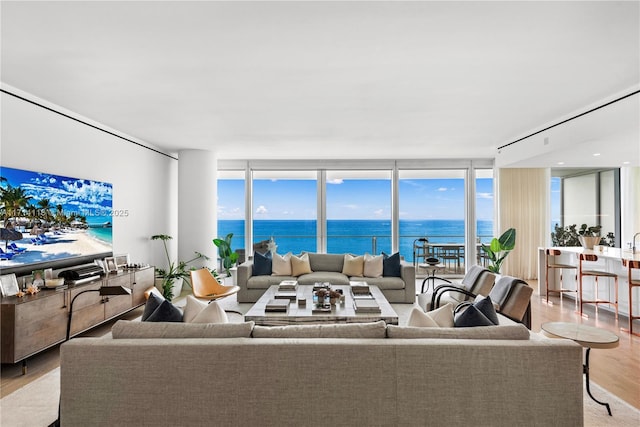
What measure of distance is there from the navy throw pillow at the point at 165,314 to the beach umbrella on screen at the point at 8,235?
2.14m

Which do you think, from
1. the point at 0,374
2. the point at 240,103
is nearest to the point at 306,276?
the point at 240,103

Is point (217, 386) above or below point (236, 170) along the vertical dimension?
below

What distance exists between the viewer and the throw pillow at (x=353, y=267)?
618 cm

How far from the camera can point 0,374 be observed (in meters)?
3.20

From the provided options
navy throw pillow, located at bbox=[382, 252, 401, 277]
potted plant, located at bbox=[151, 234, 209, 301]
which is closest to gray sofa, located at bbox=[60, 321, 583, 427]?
potted plant, located at bbox=[151, 234, 209, 301]

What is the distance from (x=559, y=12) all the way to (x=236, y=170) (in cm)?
675

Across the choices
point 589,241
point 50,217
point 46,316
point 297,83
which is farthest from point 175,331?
point 589,241

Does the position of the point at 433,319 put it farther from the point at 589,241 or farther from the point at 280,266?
the point at 589,241

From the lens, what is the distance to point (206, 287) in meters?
5.07

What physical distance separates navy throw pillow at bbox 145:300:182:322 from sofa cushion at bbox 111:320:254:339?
0.81ft

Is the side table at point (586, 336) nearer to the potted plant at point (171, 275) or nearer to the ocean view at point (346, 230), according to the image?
the potted plant at point (171, 275)

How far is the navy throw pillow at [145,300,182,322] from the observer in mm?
2492

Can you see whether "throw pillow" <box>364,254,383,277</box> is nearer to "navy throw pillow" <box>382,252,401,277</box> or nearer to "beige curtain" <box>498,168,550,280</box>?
"navy throw pillow" <box>382,252,401,277</box>

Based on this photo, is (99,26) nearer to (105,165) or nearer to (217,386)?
(217,386)
